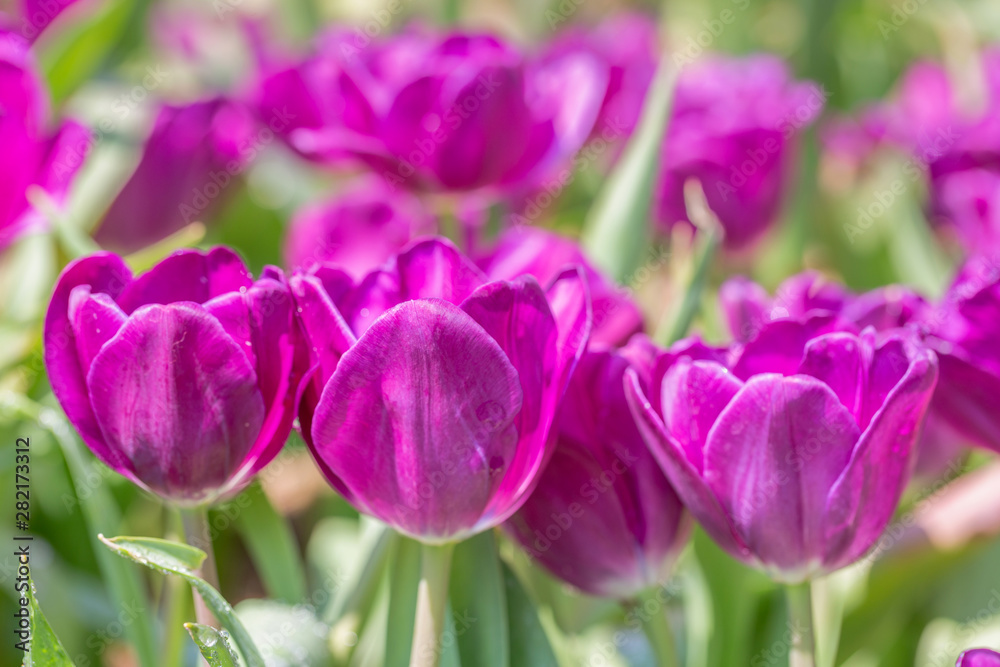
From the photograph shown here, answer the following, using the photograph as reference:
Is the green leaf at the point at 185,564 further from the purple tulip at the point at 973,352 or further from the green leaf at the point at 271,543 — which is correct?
the purple tulip at the point at 973,352

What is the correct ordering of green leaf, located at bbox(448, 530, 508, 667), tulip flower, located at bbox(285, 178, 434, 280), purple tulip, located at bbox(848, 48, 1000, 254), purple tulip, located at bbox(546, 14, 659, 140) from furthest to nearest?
purple tulip, located at bbox(546, 14, 659, 140) < purple tulip, located at bbox(848, 48, 1000, 254) < tulip flower, located at bbox(285, 178, 434, 280) < green leaf, located at bbox(448, 530, 508, 667)

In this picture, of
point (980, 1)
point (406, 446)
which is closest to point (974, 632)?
point (406, 446)

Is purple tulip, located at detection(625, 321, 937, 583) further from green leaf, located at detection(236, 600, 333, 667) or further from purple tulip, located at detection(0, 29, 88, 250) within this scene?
purple tulip, located at detection(0, 29, 88, 250)

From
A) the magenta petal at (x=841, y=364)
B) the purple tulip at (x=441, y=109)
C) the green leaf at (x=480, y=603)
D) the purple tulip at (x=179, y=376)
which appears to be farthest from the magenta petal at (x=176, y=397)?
the purple tulip at (x=441, y=109)

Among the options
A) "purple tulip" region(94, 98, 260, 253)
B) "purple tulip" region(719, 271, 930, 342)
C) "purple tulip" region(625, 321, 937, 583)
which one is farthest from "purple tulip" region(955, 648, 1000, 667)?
Answer: "purple tulip" region(94, 98, 260, 253)

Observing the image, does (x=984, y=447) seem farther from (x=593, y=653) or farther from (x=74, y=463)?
(x=74, y=463)

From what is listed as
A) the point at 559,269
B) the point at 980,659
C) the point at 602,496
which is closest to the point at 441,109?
the point at 559,269

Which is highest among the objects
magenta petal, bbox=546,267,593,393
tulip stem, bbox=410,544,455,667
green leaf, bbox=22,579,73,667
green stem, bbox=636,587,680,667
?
magenta petal, bbox=546,267,593,393
